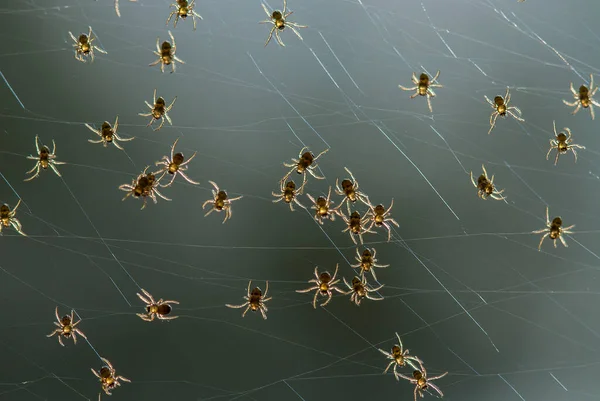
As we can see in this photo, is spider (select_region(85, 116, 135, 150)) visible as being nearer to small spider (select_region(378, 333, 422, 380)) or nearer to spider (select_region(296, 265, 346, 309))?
spider (select_region(296, 265, 346, 309))

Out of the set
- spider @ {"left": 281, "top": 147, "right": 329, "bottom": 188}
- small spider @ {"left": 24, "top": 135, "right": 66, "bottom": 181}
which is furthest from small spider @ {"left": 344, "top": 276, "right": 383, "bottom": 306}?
small spider @ {"left": 24, "top": 135, "right": 66, "bottom": 181}

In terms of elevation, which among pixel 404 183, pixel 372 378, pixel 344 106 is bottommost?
pixel 372 378

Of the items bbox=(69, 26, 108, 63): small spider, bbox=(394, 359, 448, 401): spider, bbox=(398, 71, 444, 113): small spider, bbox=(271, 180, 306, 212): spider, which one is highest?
bbox=(69, 26, 108, 63): small spider

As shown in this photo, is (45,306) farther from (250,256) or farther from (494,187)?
(494,187)

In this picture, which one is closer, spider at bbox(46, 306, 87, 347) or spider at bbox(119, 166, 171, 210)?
spider at bbox(119, 166, 171, 210)

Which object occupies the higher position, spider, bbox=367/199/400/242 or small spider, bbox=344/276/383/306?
spider, bbox=367/199/400/242

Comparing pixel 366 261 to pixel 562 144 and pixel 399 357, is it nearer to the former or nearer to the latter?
pixel 399 357

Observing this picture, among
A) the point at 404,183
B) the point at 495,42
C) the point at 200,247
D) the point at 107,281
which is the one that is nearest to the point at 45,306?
the point at 107,281
